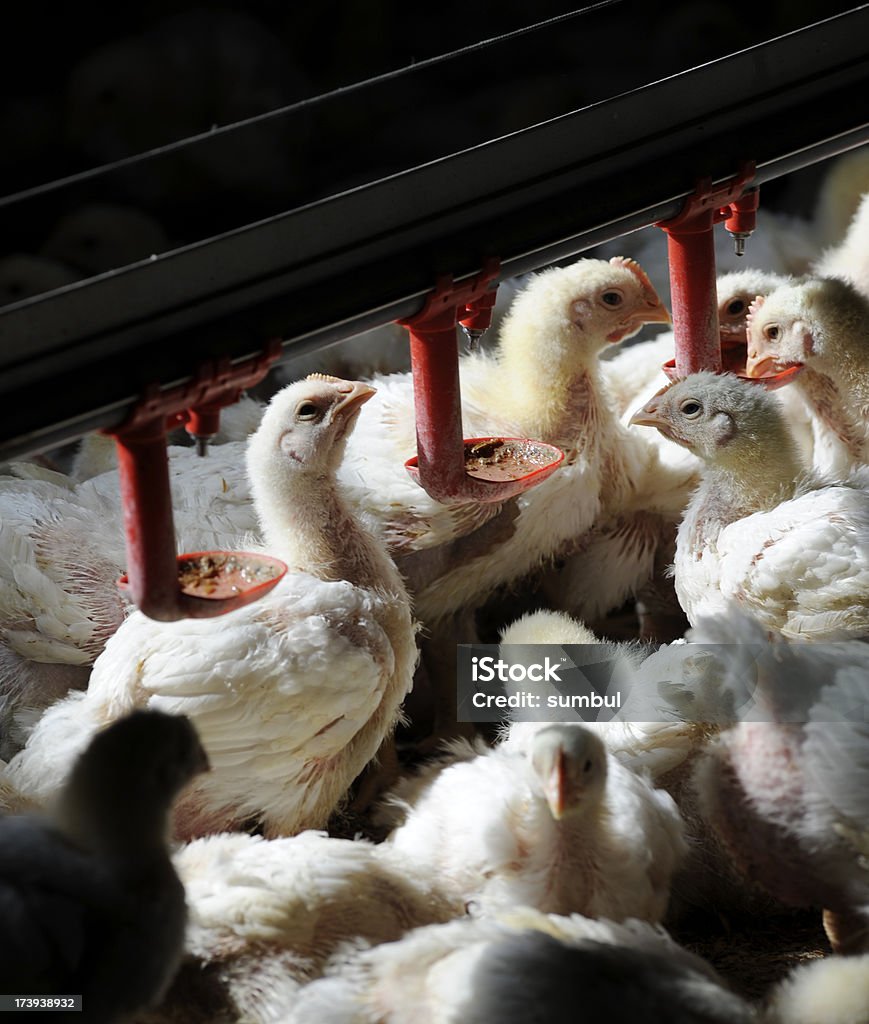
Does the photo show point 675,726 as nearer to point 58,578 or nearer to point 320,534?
point 320,534

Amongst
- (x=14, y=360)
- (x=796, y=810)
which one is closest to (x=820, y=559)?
(x=796, y=810)

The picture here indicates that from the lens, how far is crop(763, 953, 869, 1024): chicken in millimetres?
1290

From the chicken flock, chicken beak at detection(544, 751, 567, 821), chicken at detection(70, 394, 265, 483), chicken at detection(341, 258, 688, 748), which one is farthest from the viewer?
chicken at detection(70, 394, 265, 483)

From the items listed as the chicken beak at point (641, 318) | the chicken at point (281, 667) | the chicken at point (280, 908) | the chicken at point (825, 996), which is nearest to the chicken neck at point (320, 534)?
the chicken at point (281, 667)

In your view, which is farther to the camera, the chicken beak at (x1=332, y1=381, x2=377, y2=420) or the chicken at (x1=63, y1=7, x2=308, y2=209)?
the chicken beak at (x1=332, y1=381, x2=377, y2=420)

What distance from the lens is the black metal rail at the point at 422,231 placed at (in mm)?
1102

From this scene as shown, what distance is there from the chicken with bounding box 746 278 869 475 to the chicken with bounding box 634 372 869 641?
0.52 ft

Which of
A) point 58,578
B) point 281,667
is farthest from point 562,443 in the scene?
point 58,578

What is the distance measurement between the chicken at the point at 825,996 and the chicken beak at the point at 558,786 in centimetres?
30

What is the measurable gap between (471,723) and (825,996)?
75 centimetres

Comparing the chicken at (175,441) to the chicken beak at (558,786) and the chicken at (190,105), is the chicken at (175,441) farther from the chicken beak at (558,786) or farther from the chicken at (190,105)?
the chicken beak at (558,786)

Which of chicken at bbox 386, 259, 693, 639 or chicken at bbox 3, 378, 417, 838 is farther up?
chicken at bbox 386, 259, 693, 639

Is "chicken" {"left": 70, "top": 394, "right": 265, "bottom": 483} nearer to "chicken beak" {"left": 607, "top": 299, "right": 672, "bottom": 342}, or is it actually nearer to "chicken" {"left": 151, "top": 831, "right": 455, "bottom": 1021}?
"chicken beak" {"left": 607, "top": 299, "right": 672, "bottom": 342}

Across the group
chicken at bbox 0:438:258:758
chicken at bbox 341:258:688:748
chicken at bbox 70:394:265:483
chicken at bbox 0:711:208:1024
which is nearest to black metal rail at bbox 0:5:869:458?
chicken at bbox 0:711:208:1024
